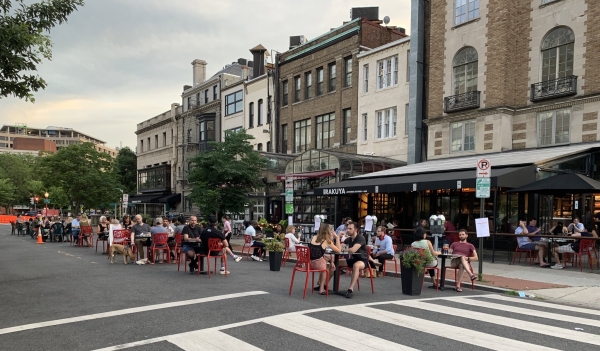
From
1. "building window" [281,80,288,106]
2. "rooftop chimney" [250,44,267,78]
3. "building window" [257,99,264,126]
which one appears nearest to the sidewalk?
"building window" [281,80,288,106]

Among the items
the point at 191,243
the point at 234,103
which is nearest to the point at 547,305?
the point at 191,243

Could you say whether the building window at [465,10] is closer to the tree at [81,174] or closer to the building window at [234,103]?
the building window at [234,103]

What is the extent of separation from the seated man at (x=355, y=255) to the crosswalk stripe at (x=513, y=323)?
3.10 ft

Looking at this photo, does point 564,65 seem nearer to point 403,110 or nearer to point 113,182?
point 403,110

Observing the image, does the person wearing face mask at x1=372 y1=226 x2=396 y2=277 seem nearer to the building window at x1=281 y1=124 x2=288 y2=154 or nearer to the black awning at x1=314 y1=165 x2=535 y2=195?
the black awning at x1=314 y1=165 x2=535 y2=195

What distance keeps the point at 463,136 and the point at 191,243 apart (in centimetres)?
1380

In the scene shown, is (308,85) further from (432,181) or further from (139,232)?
(139,232)

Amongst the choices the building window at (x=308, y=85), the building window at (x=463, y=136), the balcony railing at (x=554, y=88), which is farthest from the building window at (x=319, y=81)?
the balcony railing at (x=554, y=88)

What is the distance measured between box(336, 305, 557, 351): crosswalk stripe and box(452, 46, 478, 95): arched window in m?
16.1

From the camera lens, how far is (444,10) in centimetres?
2269

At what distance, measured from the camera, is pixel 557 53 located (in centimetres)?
1891

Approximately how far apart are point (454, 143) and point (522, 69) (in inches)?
165

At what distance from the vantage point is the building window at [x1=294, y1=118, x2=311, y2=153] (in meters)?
31.4

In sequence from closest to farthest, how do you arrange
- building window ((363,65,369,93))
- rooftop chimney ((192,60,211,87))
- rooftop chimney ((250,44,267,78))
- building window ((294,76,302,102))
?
1. building window ((363,65,369,93))
2. building window ((294,76,302,102))
3. rooftop chimney ((250,44,267,78))
4. rooftop chimney ((192,60,211,87))
